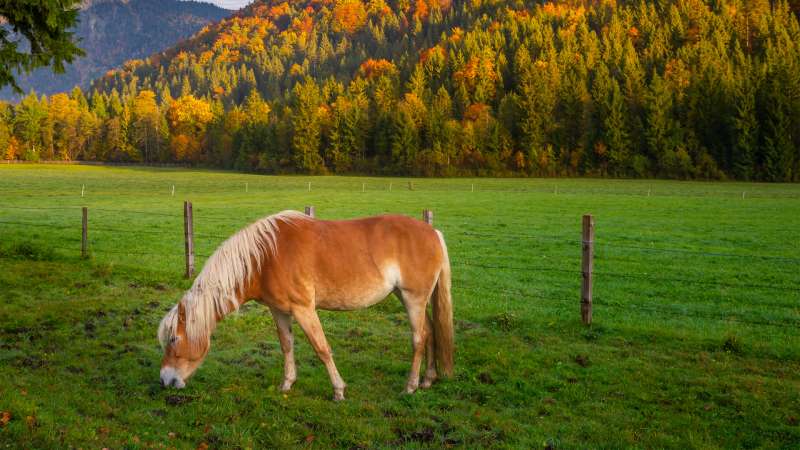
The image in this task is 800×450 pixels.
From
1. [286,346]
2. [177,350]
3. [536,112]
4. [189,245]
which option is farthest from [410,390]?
A: [536,112]

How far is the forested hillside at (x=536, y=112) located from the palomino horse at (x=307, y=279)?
234 feet

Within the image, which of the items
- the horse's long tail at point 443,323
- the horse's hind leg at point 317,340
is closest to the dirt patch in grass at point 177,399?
the horse's hind leg at point 317,340

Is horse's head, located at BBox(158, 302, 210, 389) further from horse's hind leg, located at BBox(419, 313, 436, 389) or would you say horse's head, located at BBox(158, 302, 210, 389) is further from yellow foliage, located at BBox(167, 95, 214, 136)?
yellow foliage, located at BBox(167, 95, 214, 136)

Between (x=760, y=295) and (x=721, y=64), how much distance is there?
82.4 meters

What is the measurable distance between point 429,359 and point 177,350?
112 inches

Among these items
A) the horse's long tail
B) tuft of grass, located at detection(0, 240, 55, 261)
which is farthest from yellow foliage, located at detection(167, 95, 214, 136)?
the horse's long tail

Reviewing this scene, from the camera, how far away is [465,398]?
6.45 metres

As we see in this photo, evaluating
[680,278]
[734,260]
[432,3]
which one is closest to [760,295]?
[680,278]

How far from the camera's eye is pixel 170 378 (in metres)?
6.12

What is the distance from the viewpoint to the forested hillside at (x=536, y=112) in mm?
71688

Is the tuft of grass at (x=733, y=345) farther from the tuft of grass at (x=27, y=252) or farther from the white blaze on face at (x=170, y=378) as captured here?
the tuft of grass at (x=27, y=252)

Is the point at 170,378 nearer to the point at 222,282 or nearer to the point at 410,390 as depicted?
the point at 222,282

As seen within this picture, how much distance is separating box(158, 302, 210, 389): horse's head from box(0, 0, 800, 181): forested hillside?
2881 inches

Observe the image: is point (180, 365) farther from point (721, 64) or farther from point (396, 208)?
point (721, 64)
